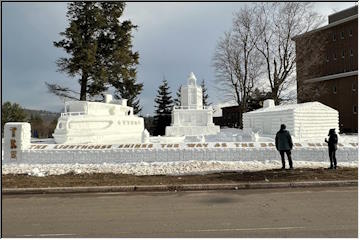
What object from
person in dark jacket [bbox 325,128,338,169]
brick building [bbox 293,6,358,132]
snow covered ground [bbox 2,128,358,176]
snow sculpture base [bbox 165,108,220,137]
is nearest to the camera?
person in dark jacket [bbox 325,128,338,169]

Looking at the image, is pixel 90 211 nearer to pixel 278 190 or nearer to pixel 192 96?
pixel 278 190

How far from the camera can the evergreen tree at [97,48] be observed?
32.9 metres

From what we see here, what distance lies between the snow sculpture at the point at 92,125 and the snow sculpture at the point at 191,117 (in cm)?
897

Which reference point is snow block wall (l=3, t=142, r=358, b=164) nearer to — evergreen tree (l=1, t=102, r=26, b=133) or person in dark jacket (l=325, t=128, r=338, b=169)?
person in dark jacket (l=325, t=128, r=338, b=169)

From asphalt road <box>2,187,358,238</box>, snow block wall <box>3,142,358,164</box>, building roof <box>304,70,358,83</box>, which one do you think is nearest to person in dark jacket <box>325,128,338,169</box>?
snow block wall <box>3,142,358,164</box>

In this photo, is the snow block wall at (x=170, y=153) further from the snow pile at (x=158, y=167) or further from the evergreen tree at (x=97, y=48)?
the evergreen tree at (x=97, y=48)

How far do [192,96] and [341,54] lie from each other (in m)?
19.8

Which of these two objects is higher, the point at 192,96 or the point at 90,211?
the point at 192,96

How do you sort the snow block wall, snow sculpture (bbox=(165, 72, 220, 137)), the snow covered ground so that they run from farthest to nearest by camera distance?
snow sculpture (bbox=(165, 72, 220, 137)), the snow block wall, the snow covered ground

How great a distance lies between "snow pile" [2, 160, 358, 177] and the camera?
503 inches

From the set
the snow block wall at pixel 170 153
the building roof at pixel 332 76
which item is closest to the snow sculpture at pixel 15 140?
the snow block wall at pixel 170 153

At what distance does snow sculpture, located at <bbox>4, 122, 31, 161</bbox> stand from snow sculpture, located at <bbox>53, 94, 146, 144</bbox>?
601 centimetres

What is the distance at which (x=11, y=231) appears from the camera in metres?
6.15

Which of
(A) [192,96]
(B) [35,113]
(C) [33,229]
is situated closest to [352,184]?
(C) [33,229]
